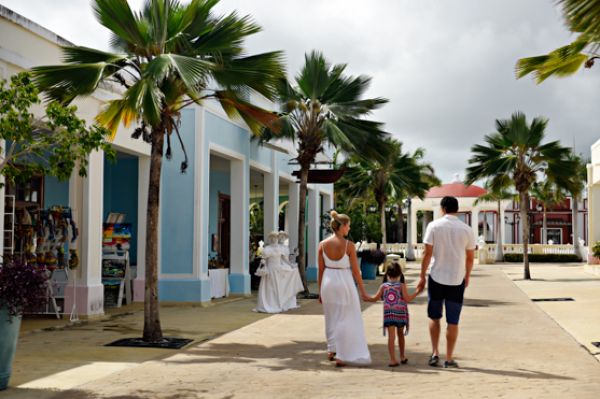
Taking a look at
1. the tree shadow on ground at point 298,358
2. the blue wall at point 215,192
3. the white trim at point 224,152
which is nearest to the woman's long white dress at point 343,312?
the tree shadow on ground at point 298,358

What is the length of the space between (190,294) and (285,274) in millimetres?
2155

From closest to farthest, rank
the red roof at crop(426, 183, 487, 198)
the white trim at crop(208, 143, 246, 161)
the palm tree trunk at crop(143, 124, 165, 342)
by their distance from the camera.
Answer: the palm tree trunk at crop(143, 124, 165, 342) → the white trim at crop(208, 143, 246, 161) → the red roof at crop(426, 183, 487, 198)

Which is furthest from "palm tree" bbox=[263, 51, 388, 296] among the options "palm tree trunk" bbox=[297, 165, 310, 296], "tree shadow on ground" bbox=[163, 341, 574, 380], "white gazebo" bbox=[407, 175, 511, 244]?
"white gazebo" bbox=[407, 175, 511, 244]

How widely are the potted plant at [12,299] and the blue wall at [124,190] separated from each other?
11.6 meters

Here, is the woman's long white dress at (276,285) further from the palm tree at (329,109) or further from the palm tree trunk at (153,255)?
the palm tree trunk at (153,255)

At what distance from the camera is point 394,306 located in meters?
8.31

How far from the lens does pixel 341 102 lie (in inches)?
757

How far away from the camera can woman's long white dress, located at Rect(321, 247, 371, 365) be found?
8.29 meters

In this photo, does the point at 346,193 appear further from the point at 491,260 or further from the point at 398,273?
the point at 398,273

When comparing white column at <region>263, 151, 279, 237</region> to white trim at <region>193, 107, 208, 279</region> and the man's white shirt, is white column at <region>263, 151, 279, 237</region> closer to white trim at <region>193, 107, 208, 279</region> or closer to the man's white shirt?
white trim at <region>193, 107, 208, 279</region>

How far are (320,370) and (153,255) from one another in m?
3.40

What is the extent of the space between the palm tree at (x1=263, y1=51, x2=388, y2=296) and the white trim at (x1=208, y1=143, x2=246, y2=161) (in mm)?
812

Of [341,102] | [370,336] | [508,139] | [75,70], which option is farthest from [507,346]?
[508,139]

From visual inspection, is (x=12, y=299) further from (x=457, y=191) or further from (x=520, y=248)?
(x=457, y=191)
